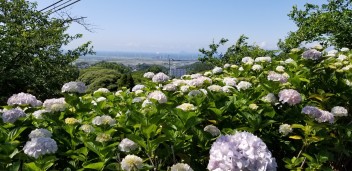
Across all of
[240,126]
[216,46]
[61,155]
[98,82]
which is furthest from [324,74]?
[98,82]

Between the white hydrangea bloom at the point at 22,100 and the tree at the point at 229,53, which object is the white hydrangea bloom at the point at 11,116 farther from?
the tree at the point at 229,53

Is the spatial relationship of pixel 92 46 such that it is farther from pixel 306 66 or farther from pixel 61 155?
pixel 61 155

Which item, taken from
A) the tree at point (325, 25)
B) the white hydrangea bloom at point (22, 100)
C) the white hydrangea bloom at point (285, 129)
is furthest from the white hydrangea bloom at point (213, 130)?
the tree at point (325, 25)

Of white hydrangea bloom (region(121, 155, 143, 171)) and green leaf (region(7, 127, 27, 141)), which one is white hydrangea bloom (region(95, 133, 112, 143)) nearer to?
white hydrangea bloom (region(121, 155, 143, 171))

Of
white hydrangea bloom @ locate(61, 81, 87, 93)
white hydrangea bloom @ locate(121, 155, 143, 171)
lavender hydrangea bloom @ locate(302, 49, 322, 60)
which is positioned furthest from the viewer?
lavender hydrangea bloom @ locate(302, 49, 322, 60)

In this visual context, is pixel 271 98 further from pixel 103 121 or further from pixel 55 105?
pixel 55 105

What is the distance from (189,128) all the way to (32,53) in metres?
9.05

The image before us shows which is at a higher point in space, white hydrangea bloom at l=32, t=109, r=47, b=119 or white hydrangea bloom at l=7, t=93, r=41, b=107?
white hydrangea bloom at l=7, t=93, r=41, b=107

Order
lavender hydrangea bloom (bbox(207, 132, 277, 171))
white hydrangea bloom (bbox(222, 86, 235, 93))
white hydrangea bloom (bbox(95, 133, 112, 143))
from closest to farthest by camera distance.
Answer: lavender hydrangea bloom (bbox(207, 132, 277, 171)) < white hydrangea bloom (bbox(95, 133, 112, 143)) < white hydrangea bloom (bbox(222, 86, 235, 93))

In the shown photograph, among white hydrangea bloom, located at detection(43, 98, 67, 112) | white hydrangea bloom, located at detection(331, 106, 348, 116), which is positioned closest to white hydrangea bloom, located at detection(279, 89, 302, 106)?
white hydrangea bloom, located at detection(331, 106, 348, 116)

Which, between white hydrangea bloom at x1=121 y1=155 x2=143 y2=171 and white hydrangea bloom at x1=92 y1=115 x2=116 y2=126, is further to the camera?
white hydrangea bloom at x1=92 y1=115 x2=116 y2=126

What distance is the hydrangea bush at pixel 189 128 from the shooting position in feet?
5.45

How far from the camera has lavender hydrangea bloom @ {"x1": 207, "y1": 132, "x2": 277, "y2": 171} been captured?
1.31 metres

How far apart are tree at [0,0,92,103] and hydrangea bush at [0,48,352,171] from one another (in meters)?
7.46
